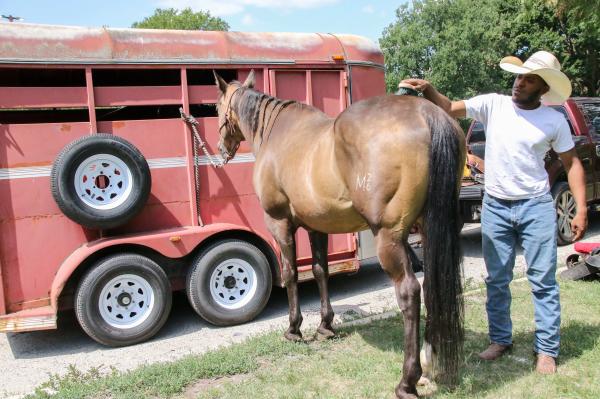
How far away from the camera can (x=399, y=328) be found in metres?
4.44

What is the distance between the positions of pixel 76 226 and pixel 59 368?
1.28 metres

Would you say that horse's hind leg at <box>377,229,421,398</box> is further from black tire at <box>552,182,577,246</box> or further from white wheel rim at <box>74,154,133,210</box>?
black tire at <box>552,182,577,246</box>

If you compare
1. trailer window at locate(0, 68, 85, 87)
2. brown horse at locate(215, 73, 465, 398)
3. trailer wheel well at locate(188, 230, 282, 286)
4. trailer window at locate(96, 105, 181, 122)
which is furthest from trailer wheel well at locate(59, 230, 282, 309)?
brown horse at locate(215, 73, 465, 398)

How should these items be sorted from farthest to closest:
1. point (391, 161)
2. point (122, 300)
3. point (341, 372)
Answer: point (122, 300) → point (341, 372) → point (391, 161)

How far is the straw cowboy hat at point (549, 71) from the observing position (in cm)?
321

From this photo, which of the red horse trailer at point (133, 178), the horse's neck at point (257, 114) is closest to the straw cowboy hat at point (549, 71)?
the horse's neck at point (257, 114)

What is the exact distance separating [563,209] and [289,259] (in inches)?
215

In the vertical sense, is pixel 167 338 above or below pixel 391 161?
below

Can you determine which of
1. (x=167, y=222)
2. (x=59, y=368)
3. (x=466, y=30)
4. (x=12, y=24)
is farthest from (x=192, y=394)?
(x=466, y=30)

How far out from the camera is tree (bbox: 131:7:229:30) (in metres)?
41.4

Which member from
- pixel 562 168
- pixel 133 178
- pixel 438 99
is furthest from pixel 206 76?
pixel 562 168

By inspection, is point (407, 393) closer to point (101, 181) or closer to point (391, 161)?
point (391, 161)

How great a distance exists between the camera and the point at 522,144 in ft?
10.9

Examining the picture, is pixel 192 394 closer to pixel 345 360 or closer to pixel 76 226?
pixel 345 360
